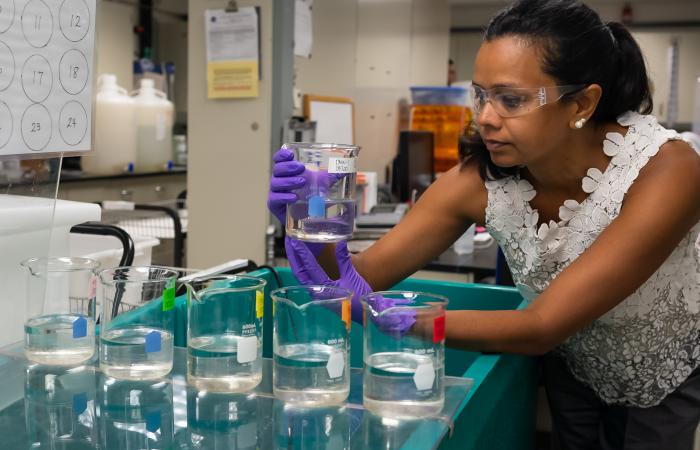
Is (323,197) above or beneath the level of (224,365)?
above

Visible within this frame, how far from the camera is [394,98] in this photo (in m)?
4.67

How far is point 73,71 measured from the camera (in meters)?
1.07

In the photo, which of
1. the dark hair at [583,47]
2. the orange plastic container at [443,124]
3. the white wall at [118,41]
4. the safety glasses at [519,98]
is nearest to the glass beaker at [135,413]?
the safety glasses at [519,98]

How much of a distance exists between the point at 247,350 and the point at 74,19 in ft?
1.83

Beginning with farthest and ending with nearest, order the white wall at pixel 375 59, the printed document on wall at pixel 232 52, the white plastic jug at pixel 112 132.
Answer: the white plastic jug at pixel 112 132 → the white wall at pixel 375 59 → the printed document on wall at pixel 232 52

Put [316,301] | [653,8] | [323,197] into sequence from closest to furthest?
[316,301] < [323,197] < [653,8]

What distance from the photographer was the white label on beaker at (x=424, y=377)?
32.1 inches

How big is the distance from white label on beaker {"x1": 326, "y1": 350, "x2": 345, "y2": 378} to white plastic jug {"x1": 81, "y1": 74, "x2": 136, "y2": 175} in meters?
3.57

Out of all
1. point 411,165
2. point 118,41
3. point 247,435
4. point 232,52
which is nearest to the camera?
point 247,435

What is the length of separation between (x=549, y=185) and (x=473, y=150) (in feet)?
0.57

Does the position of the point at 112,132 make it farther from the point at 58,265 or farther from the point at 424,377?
the point at 424,377

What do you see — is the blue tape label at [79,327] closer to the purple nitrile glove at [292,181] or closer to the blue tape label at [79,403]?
the blue tape label at [79,403]

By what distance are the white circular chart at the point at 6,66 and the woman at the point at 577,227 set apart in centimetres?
42

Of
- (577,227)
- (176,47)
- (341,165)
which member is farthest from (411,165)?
(176,47)
